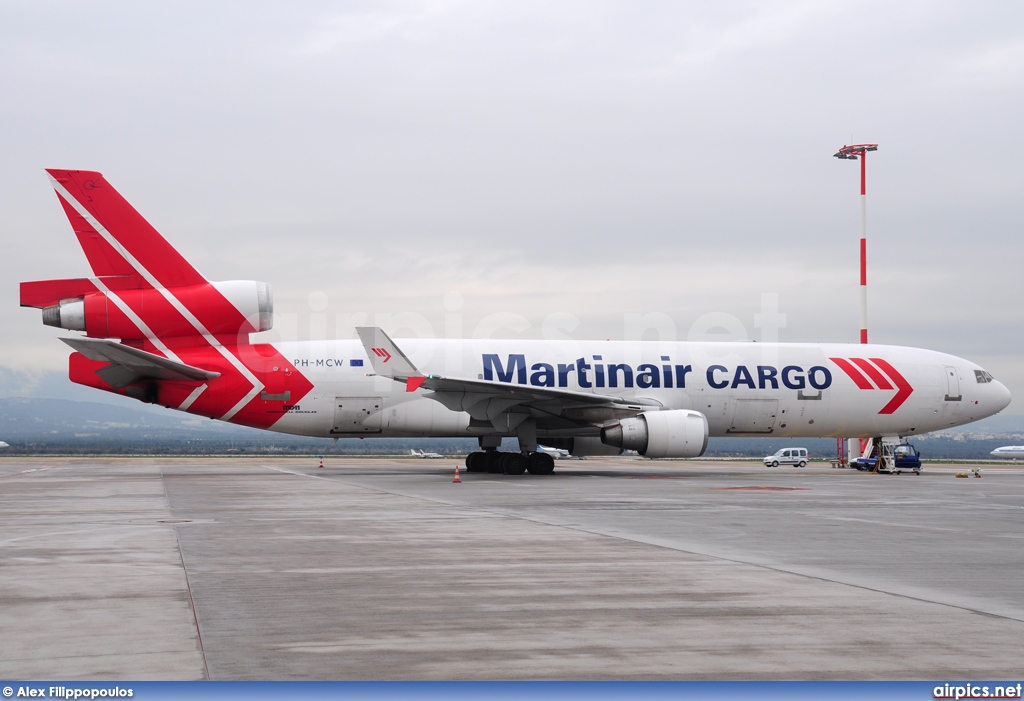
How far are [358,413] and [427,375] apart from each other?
3010 millimetres

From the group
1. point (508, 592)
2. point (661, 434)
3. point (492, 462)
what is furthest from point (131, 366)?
point (508, 592)

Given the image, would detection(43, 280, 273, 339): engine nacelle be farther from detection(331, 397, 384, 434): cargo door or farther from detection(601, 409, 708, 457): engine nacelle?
detection(601, 409, 708, 457): engine nacelle

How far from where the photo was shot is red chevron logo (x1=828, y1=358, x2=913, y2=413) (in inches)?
1192

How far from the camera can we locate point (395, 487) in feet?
73.5

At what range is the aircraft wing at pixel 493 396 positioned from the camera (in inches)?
957

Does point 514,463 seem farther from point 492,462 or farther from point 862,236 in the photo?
point 862,236

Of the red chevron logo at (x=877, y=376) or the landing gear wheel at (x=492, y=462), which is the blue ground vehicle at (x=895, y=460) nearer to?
the red chevron logo at (x=877, y=376)

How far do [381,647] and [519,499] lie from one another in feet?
41.6

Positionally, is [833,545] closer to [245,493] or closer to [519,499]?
[519,499]

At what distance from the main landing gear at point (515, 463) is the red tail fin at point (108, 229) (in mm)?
10206

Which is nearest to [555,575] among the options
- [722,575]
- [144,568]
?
[722,575]

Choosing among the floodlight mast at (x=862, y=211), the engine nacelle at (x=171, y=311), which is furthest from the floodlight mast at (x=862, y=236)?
the engine nacelle at (x=171, y=311)

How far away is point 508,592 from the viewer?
26.0 ft

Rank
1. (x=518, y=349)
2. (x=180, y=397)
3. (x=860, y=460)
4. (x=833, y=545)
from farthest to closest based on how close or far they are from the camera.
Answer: (x=860, y=460)
(x=518, y=349)
(x=180, y=397)
(x=833, y=545)
